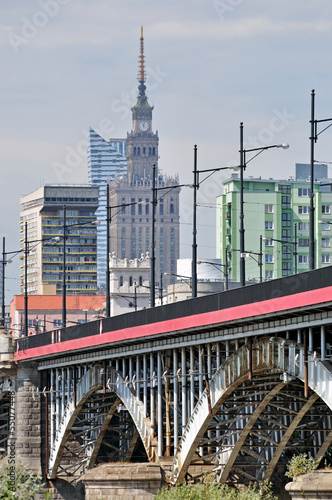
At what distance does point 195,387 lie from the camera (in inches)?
2181

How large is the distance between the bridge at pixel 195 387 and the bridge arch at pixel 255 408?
6cm

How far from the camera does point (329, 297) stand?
40031mm

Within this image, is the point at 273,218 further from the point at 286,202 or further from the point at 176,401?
the point at 176,401

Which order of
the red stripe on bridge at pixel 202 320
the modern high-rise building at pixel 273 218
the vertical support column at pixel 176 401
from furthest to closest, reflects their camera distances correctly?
the modern high-rise building at pixel 273 218 → the vertical support column at pixel 176 401 → the red stripe on bridge at pixel 202 320

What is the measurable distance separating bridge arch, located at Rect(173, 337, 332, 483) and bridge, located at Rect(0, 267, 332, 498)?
63mm

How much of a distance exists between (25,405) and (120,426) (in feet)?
23.3

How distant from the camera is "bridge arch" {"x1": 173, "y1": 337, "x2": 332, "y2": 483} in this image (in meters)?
44.7

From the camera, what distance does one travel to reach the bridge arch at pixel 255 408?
44688mm

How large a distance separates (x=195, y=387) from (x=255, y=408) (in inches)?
111

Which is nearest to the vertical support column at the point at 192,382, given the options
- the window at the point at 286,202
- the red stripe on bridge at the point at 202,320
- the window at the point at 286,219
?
the red stripe on bridge at the point at 202,320

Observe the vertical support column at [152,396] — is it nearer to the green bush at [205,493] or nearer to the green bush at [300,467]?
the green bush at [205,493]

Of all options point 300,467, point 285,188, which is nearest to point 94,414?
point 300,467

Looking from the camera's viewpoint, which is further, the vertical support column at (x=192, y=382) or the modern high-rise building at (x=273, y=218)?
the modern high-rise building at (x=273, y=218)

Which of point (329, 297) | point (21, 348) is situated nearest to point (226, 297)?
point (329, 297)
